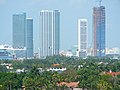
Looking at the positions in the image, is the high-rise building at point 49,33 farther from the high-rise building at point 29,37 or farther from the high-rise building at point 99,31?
the high-rise building at point 99,31

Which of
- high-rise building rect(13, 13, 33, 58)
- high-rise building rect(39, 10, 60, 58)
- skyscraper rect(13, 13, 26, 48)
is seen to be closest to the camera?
high-rise building rect(13, 13, 33, 58)

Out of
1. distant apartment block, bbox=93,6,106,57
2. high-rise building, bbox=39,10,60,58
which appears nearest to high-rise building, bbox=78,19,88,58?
distant apartment block, bbox=93,6,106,57

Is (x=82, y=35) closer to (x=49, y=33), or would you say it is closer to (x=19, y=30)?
(x=49, y=33)

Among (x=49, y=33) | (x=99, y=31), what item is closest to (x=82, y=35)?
(x=99, y=31)

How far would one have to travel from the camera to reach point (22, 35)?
369 feet

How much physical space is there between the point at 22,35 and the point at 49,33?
5.50 meters

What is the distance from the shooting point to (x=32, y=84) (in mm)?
26625

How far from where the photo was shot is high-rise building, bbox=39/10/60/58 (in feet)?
345

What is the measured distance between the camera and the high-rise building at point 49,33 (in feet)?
345

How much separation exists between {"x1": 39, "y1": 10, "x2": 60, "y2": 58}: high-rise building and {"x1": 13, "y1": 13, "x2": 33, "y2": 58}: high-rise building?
2.21 meters

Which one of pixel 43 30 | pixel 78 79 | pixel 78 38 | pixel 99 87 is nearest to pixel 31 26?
pixel 43 30

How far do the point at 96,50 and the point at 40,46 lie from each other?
1061 cm

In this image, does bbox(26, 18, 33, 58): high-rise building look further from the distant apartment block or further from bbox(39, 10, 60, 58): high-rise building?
the distant apartment block

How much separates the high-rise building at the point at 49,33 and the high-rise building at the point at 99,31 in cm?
727
